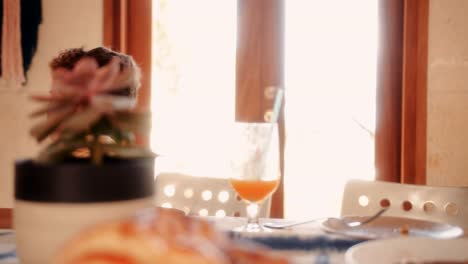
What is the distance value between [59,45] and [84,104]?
220cm

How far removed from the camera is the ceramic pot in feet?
1.71

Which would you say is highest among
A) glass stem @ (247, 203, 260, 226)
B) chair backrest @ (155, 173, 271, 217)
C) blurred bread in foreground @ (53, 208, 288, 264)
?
blurred bread in foreground @ (53, 208, 288, 264)

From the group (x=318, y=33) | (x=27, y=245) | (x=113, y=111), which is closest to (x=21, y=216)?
(x=27, y=245)

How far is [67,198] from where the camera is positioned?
52 centimetres

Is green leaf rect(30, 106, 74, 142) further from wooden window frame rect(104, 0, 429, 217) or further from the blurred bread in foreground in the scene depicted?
wooden window frame rect(104, 0, 429, 217)

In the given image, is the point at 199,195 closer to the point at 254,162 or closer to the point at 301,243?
the point at 254,162

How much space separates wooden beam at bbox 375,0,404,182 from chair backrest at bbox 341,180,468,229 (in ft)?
3.86

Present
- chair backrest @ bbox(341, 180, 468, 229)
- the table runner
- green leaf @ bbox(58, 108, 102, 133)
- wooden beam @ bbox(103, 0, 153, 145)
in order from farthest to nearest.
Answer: wooden beam @ bbox(103, 0, 153, 145), chair backrest @ bbox(341, 180, 468, 229), the table runner, green leaf @ bbox(58, 108, 102, 133)

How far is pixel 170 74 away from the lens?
2.69 metres

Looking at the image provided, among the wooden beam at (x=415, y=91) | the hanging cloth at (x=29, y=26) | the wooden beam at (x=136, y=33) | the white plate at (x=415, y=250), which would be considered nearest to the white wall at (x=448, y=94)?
the wooden beam at (x=415, y=91)

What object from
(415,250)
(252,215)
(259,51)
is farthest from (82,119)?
(259,51)

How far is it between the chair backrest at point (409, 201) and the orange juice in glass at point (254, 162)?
0.49 metres

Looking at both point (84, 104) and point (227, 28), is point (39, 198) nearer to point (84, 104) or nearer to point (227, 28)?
point (84, 104)

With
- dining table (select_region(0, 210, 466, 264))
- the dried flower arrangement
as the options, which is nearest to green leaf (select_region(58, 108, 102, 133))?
the dried flower arrangement
